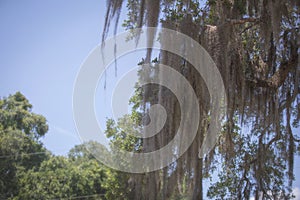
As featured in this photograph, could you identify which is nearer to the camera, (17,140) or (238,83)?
(238,83)

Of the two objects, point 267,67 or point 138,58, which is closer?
point 267,67

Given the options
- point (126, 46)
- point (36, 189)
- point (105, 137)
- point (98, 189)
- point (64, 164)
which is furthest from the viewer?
point (64, 164)

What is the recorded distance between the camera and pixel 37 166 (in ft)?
57.3

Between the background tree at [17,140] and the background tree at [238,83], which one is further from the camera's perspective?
the background tree at [17,140]

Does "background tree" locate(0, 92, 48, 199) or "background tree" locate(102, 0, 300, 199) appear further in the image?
"background tree" locate(0, 92, 48, 199)

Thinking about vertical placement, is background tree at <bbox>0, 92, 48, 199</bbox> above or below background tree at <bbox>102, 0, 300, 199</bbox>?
above

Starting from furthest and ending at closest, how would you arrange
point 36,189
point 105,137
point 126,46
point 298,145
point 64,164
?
point 64,164 → point 36,189 → point 105,137 → point 298,145 → point 126,46

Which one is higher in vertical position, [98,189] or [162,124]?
[98,189]

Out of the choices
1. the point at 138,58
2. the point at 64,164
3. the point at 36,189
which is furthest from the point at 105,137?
the point at 64,164

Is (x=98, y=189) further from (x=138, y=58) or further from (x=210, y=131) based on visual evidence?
(x=210, y=131)

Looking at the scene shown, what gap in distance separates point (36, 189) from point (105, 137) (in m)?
8.51

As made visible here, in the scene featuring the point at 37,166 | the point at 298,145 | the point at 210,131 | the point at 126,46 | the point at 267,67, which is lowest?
the point at 210,131

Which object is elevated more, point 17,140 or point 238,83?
point 17,140

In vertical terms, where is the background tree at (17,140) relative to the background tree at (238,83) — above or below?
above
